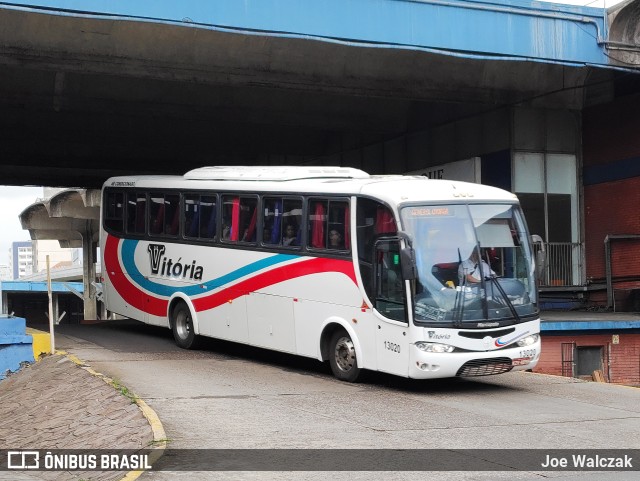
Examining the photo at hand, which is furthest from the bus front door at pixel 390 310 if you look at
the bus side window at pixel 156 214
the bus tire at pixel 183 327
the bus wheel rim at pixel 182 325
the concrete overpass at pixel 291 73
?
the concrete overpass at pixel 291 73

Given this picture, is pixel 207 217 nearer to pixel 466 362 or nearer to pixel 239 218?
pixel 239 218

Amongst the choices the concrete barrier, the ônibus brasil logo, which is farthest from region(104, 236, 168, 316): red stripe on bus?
the concrete barrier

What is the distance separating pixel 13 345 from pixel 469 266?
26.5 ft

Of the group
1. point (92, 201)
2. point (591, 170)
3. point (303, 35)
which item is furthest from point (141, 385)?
point (92, 201)

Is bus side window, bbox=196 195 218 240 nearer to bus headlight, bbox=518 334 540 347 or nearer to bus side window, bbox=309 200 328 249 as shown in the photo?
bus side window, bbox=309 200 328 249

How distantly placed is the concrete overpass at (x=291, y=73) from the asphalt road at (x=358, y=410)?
6.58m

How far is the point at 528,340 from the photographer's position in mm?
14539

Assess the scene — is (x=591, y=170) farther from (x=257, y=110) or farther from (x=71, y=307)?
(x=71, y=307)

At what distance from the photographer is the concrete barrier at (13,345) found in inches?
664

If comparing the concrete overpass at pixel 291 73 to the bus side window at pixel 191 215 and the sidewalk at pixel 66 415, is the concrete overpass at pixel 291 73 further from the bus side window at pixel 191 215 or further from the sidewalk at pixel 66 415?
the sidewalk at pixel 66 415

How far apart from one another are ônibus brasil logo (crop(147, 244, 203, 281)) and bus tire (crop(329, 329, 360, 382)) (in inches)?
159

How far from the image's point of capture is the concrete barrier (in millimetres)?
16875

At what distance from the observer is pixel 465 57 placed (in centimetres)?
2211

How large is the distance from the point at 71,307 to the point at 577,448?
75998 mm
